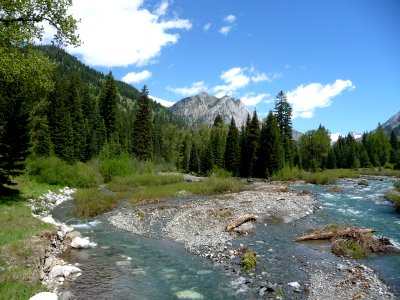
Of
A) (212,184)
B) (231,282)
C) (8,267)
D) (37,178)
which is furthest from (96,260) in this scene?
(212,184)

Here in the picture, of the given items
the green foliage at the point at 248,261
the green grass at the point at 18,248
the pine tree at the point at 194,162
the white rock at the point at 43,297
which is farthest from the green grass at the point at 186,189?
the pine tree at the point at 194,162

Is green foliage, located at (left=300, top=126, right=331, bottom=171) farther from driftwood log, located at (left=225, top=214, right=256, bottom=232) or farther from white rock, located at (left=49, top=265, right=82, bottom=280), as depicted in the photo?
white rock, located at (left=49, top=265, right=82, bottom=280)

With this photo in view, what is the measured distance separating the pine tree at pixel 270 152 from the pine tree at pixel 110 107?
122ft

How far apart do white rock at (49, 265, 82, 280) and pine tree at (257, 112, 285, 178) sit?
203ft

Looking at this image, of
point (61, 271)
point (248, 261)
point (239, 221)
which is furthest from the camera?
point (239, 221)

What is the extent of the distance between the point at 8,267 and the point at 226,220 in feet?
53.4

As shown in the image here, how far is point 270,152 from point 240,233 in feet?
175

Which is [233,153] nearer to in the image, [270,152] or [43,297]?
[270,152]

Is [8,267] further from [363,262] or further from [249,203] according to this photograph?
[249,203]

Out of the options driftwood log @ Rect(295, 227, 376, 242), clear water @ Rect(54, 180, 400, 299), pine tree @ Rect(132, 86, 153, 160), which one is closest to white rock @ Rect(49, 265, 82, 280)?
clear water @ Rect(54, 180, 400, 299)

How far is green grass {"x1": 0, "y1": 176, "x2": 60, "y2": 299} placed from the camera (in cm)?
1120

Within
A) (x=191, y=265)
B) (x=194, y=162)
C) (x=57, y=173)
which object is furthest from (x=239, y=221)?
(x=194, y=162)

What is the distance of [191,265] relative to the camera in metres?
17.6

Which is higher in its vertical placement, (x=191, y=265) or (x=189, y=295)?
(x=191, y=265)
